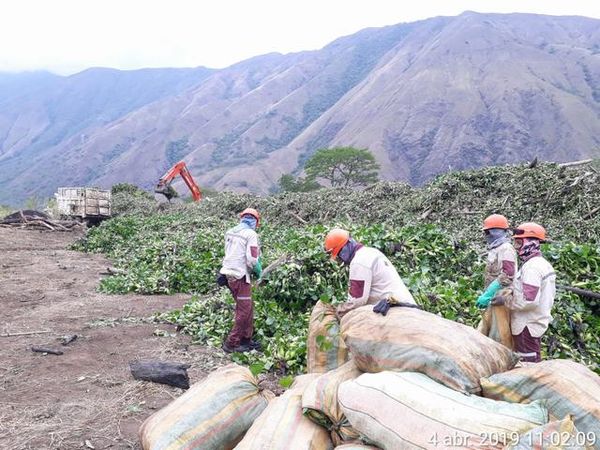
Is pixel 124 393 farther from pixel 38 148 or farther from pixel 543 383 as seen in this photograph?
pixel 38 148

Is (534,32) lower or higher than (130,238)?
A: higher

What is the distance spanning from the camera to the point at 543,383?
256cm

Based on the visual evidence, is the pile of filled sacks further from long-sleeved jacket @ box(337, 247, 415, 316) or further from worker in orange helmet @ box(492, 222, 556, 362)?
worker in orange helmet @ box(492, 222, 556, 362)

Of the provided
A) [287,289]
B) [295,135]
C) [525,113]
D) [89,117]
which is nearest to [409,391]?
[287,289]

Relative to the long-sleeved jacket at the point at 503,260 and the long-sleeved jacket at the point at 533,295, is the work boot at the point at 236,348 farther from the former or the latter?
the long-sleeved jacket at the point at 533,295

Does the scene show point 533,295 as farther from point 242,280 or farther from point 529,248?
point 242,280

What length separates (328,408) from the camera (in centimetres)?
278

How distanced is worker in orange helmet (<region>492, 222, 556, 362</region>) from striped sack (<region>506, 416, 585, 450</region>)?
1.92m

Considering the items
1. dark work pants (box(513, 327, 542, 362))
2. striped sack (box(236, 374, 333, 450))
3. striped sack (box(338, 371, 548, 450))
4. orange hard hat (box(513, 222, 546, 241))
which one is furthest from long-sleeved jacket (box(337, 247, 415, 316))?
striped sack (box(338, 371, 548, 450))

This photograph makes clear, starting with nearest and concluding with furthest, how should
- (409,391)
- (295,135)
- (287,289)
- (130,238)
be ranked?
(409,391)
(287,289)
(130,238)
(295,135)

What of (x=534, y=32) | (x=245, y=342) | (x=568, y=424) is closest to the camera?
(x=568, y=424)

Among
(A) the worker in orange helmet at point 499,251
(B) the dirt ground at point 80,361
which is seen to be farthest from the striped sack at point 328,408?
(A) the worker in orange helmet at point 499,251

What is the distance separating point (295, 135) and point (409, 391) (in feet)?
409

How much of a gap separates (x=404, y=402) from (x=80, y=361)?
4.39 metres
